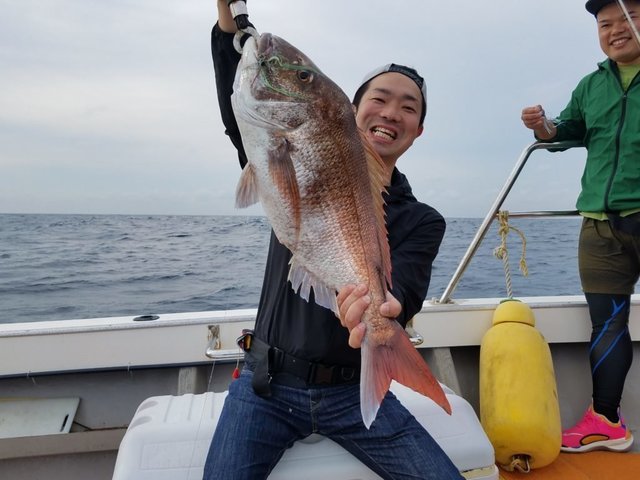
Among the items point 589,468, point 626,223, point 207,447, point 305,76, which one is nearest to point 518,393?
point 589,468

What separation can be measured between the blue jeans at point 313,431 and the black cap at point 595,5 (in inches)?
122

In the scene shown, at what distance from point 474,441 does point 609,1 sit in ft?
10.2

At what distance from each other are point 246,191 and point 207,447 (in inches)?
43.9

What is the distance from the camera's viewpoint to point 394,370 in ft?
5.70

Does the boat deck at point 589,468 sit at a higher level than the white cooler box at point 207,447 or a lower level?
lower

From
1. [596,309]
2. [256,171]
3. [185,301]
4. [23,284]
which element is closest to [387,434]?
[256,171]

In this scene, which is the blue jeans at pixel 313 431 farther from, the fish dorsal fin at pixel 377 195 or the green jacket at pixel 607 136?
the green jacket at pixel 607 136

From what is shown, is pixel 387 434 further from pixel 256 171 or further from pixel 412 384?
pixel 256 171

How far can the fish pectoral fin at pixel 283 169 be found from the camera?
169 centimetres

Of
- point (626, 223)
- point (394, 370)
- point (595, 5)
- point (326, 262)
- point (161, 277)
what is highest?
point (595, 5)

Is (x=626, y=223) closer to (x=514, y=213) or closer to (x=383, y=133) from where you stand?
(x=514, y=213)

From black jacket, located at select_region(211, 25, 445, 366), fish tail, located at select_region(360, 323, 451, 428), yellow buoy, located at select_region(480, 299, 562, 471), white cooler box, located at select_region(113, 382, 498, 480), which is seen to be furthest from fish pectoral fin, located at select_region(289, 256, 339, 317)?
yellow buoy, located at select_region(480, 299, 562, 471)

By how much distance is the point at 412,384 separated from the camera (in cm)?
172

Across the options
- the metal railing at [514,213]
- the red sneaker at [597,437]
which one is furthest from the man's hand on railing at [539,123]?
the red sneaker at [597,437]
